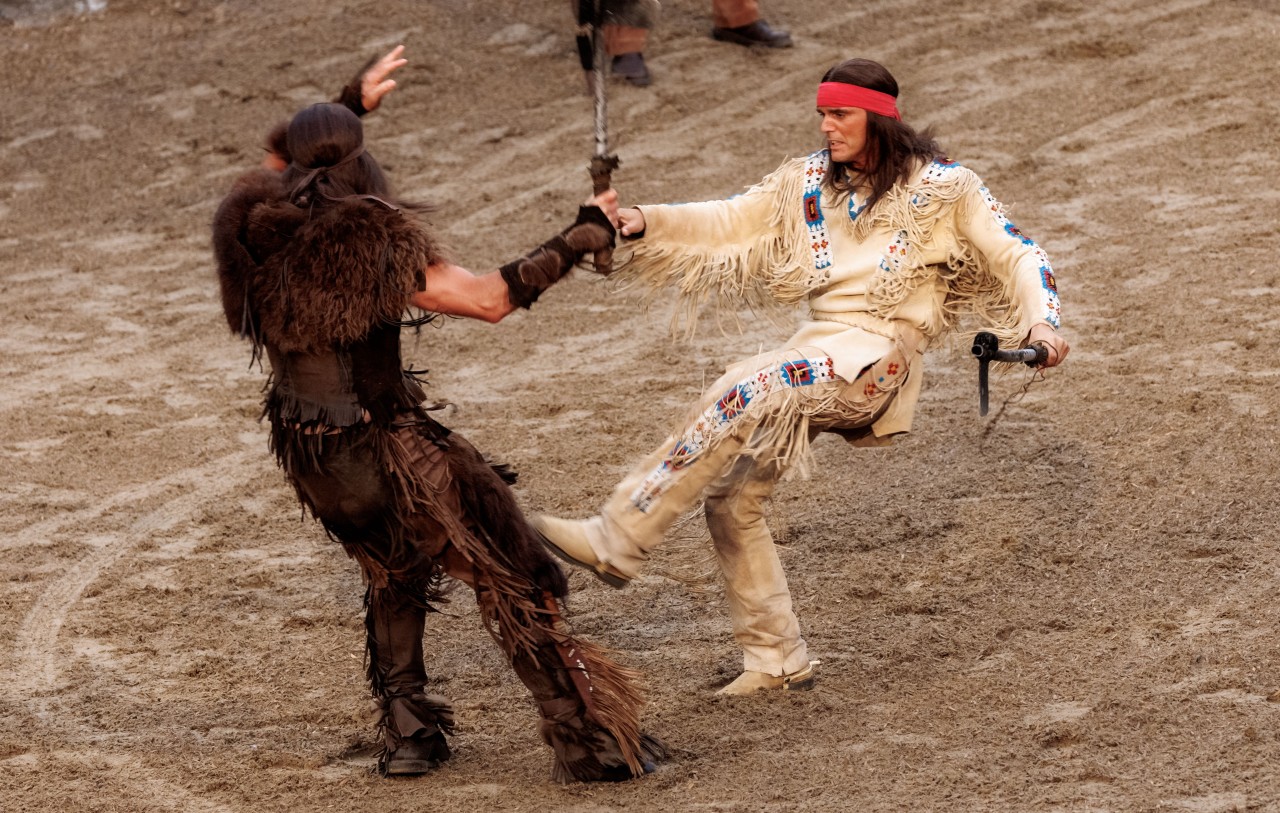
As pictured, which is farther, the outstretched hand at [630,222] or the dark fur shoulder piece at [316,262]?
the outstretched hand at [630,222]

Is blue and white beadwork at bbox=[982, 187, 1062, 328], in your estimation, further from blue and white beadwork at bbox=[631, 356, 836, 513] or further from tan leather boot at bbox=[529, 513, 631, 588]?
tan leather boot at bbox=[529, 513, 631, 588]

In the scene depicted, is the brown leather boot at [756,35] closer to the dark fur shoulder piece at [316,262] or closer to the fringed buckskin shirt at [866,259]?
the fringed buckskin shirt at [866,259]

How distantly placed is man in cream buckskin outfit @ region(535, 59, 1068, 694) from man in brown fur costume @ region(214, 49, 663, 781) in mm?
286

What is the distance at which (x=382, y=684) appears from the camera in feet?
14.3

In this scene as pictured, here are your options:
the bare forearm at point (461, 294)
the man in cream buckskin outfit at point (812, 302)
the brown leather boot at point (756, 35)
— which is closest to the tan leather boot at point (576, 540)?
the man in cream buckskin outfit at point (812, 302)

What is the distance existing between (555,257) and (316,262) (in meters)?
0.59

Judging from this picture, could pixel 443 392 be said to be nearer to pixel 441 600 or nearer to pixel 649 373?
pixel 649 373

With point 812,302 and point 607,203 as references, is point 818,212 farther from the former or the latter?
point 607,203

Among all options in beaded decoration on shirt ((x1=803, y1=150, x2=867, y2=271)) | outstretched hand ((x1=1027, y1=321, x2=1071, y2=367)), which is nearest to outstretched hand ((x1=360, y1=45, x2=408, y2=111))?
beaded decoration on shirt ((x1=803, y1=150, x2=867, y2=271))

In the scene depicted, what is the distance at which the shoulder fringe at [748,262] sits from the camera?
4598 millimetres

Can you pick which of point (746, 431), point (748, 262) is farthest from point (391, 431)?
point (748, 262)

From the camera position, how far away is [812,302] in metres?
4.62

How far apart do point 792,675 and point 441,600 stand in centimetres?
105

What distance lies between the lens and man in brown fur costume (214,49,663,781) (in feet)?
12.8
